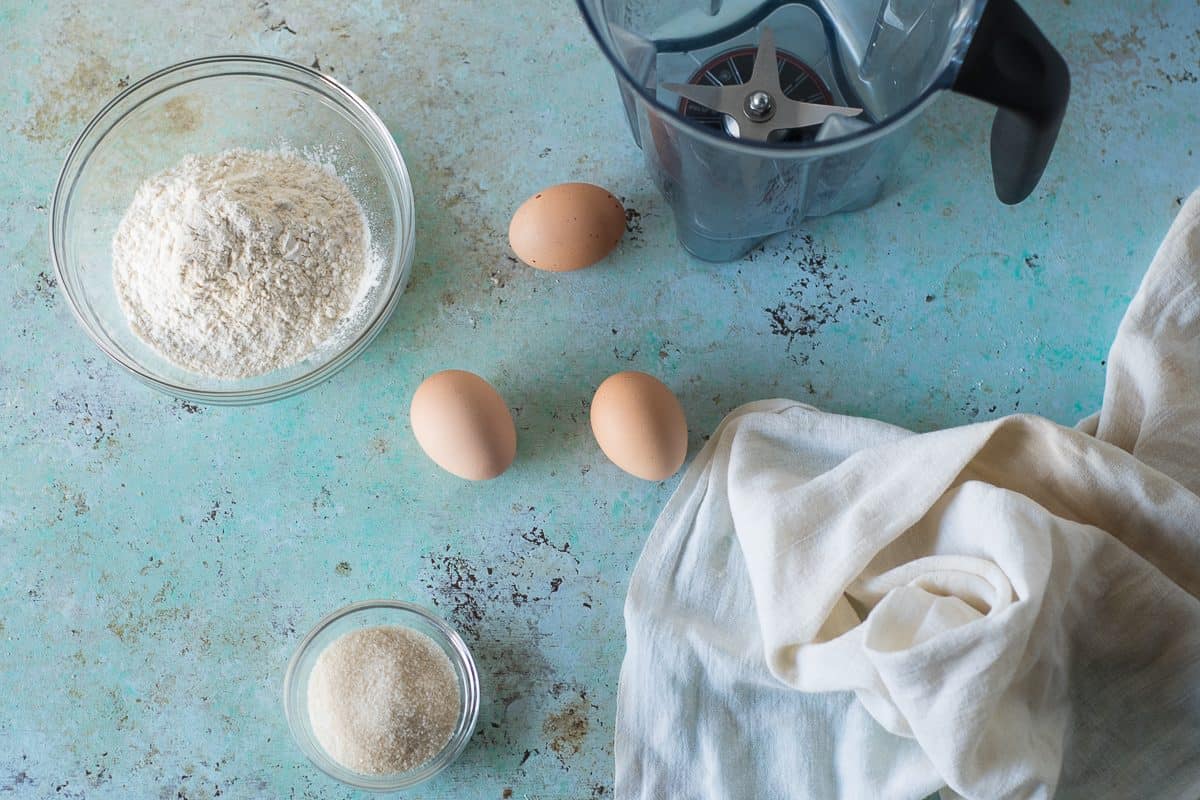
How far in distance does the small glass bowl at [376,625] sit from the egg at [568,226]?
14.5 inches

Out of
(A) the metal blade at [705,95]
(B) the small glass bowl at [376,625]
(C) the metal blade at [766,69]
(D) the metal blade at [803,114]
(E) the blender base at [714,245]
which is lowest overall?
(B) the small glass bowl at [376,625]

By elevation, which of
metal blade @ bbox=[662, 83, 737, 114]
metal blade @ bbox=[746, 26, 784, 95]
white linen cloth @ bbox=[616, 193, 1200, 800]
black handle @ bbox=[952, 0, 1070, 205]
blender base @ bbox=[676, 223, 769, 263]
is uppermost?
black handle @ bbox=[952, 0, 1070, 205]

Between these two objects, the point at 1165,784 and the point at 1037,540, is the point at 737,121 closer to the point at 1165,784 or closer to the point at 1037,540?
the point at 1037,540

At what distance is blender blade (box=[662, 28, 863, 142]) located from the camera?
91 centimetres

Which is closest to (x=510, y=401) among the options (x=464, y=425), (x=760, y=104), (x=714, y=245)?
(x=464, y=425)

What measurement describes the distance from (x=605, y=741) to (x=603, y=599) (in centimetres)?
14

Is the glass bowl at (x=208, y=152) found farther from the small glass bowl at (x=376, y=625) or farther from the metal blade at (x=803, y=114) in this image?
the metal blade at (x=803, y=114)

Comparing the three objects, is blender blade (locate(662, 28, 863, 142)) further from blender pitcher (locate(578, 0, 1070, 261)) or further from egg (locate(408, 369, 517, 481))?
egg (locate(408, 369, 517, 481))

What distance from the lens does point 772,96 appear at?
918 mm

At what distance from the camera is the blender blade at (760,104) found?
91cm

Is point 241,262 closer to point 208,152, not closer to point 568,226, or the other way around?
point 208,152

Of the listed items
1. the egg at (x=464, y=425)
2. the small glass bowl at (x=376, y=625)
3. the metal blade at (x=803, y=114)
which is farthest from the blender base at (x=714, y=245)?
the small glass bowl at (x=376, y=625)

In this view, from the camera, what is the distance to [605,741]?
3.14 ft

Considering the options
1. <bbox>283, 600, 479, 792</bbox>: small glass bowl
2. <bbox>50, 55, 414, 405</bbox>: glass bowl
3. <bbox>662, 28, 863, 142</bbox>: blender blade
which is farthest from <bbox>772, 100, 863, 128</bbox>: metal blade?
<bbox>283, 600, 479, 792</bbox>: small glass bowl
